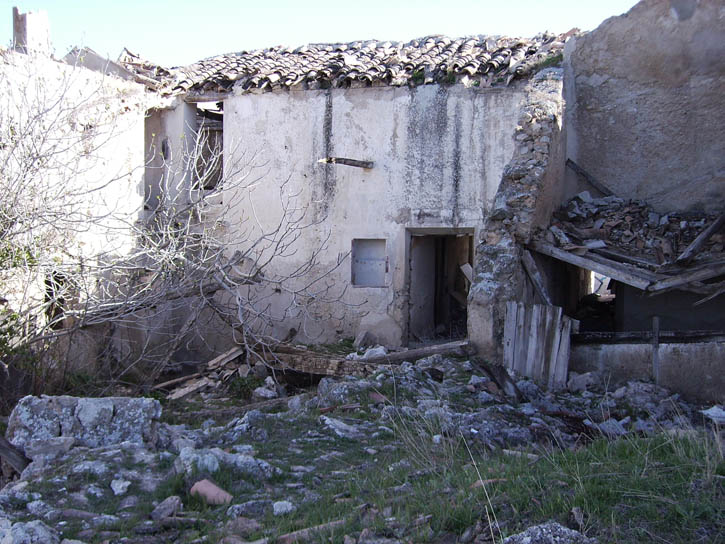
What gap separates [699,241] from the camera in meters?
8.75

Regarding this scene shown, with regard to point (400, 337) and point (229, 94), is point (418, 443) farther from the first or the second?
point (229, 94)

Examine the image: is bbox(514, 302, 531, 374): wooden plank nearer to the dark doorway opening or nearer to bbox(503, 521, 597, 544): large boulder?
the dark doorway opening

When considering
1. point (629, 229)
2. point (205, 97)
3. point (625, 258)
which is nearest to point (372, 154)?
point (205, 97)

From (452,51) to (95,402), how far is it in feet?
31.9

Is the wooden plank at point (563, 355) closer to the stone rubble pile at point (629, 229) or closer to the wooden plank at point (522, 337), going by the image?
the wooden plank at point (522, 337)

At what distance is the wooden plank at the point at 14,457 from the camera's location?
5.80m

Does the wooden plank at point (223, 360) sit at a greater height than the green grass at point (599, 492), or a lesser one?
lesser

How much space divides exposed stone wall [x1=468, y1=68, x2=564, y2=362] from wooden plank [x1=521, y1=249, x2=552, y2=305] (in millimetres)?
154

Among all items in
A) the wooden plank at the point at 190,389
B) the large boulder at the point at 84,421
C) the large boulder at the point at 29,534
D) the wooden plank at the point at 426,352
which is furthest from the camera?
the wooden plank at the point at 190,389

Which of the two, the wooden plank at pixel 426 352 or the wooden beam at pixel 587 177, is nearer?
the wooden plank at pixel 426 352

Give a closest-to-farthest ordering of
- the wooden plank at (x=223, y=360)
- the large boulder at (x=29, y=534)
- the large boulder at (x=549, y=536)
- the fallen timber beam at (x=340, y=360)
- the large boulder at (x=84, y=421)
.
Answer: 1. the large boulder at (x=549, y=536)
2. the large boulder at (x=29, y=534)
3. the large boulder at (x=84, y=421)
4. the fallen timber beam at (x=340, y=360)
5. the wooden plank at (x=223, y=360)

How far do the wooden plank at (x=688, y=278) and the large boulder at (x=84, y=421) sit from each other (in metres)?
5.66

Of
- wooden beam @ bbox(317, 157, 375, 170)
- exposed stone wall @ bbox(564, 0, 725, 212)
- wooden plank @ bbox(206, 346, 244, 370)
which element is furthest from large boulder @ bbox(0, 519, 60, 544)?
wooden beam @ bbox(317, 157, 375, 170)

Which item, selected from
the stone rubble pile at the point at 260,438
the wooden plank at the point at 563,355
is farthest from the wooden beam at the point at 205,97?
the wooden plank at the point at 563,355
